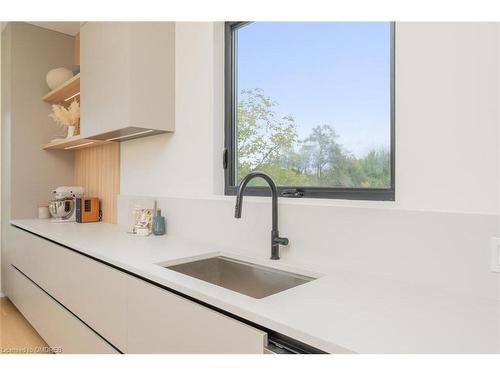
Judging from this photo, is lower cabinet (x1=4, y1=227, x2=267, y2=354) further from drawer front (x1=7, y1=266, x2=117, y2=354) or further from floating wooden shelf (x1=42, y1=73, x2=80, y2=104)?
floating wooden shelf (x1=42, y1=73, x2=80, y2=104)

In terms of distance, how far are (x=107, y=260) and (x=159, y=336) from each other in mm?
512

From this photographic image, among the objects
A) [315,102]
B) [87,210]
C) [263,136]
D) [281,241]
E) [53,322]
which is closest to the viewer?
[281,241]

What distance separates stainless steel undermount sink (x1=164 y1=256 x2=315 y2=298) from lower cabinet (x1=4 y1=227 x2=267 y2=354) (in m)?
0.26

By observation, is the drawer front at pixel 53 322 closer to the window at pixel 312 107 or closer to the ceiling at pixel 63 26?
the window at pixel 312 107

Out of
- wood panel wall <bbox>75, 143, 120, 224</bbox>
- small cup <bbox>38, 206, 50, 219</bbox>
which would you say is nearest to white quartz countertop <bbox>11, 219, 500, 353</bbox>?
wood panel wall <bbox>75, 143, 120, 224</bbox>

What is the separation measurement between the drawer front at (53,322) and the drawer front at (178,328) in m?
0.29

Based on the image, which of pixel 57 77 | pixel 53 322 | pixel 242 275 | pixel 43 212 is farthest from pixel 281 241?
pixel 57 77

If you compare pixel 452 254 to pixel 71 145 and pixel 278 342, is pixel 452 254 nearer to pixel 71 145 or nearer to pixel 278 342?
pixel 278 342

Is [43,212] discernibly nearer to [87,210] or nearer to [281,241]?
[87,210]

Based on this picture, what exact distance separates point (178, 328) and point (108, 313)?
58 cm

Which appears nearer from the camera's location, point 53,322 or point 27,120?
point 53,322

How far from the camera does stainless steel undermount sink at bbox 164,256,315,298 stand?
1.47 m

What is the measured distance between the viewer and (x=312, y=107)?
170 centimetres

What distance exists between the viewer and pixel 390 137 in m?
1.41
